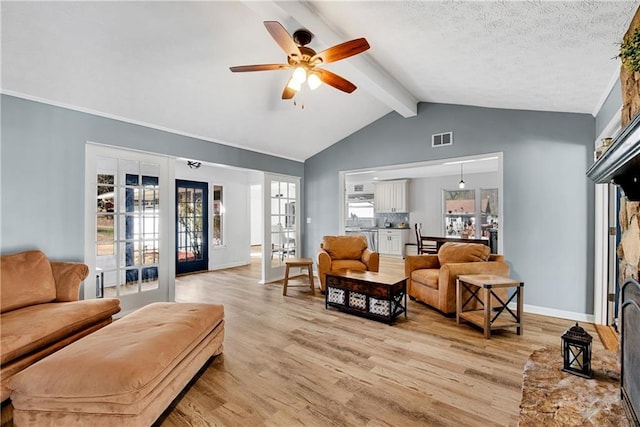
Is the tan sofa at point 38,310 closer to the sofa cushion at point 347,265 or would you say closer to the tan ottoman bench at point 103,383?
the tan ottoman bench at point 103,383

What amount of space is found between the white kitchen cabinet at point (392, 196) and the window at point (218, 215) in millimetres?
4858

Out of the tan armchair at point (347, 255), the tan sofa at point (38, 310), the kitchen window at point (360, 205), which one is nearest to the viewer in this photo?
the tan sofa at point (38, 310)

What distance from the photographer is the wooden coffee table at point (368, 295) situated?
3.42 meters

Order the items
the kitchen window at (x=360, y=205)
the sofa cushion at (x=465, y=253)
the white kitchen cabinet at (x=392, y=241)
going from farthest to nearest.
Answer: the kitchen window at (x=360, y=205)
the white kitchen cabinet at (x=392, y=241)
the sofa cushion at (x=465, y=253)

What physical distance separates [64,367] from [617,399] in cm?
288

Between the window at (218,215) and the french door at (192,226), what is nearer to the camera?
the french door at (192,226)

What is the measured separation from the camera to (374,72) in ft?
11.1

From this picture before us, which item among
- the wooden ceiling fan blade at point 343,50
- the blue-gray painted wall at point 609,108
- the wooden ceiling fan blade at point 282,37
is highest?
the wooden ceiling fan blade at point 282,37

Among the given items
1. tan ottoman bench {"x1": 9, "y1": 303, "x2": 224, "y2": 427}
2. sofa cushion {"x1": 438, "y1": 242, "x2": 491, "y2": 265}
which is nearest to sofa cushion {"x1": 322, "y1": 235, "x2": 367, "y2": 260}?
sofa cushion {"x1": 438, "y1": 242, "x2": 491, "y2": 265}

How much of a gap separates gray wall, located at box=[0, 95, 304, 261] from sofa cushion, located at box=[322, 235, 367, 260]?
3.20 meters

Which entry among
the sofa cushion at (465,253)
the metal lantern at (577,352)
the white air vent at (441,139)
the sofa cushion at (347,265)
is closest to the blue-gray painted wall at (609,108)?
the white air vent at (441,139)

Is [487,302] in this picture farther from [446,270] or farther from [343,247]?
[343,247]

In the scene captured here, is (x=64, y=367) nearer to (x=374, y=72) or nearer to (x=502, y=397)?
(x=502, y=397)

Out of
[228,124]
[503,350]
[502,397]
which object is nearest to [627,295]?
[502,397]
